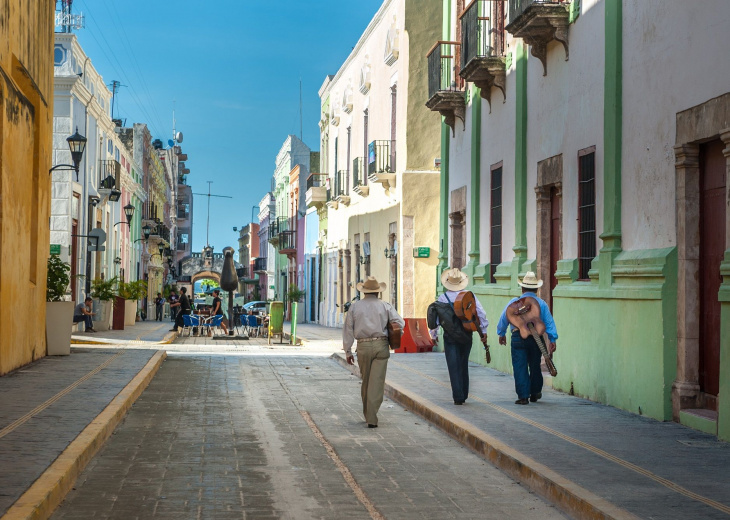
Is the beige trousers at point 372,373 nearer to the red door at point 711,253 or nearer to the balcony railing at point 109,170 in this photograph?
the red door at point 711,253

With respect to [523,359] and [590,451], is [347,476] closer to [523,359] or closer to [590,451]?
[590,451]

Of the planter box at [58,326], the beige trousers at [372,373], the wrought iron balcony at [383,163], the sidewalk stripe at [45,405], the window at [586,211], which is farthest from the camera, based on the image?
the wrought iron balcony at [383,163]

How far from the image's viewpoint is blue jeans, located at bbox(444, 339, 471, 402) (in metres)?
12.4

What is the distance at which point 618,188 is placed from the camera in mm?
12594

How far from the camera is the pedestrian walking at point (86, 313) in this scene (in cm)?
2965

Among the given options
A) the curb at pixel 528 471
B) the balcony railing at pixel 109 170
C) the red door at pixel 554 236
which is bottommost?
the curb at pixel 528 471

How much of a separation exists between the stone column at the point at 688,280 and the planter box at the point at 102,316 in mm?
24701

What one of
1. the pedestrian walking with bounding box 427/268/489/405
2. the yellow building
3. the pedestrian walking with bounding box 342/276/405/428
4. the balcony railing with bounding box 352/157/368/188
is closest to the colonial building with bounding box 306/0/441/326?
the balcony railing with bounding box 352/157/368/188

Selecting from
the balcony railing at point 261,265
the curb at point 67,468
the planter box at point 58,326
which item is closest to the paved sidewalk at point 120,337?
the planter box at point 58,326

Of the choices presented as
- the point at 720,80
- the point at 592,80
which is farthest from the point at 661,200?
the point at 592,80

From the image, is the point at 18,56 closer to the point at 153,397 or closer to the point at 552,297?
the point at 153,397

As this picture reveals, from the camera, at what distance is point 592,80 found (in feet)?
44.3

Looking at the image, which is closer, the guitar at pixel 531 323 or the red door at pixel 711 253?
the red door at pixel 711 253

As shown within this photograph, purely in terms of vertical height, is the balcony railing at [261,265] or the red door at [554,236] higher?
the balcony railing at [261,265]
